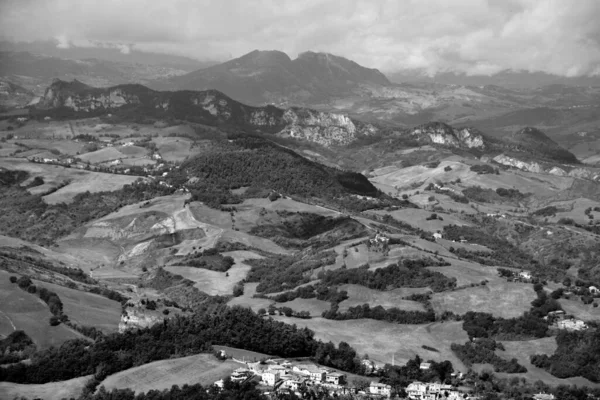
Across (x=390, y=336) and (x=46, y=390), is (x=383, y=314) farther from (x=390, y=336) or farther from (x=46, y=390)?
(x=46, y=390)

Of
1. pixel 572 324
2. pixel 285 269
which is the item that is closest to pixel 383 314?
pixel 572 324

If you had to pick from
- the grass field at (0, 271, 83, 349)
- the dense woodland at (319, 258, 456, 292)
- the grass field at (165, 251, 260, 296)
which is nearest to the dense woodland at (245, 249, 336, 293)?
the grass field at (165, 251, 260, 296)

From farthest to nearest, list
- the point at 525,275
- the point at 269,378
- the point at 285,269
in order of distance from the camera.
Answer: the point at 285,269 → the point at 525,275 → the point at 269,378

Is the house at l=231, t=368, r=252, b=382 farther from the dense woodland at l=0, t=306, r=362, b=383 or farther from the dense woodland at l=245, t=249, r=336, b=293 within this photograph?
the dense woodland at l=245, t=249, r=336, b=293

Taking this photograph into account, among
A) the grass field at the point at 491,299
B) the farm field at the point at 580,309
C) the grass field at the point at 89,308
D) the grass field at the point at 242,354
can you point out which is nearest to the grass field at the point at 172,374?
the grass field at the point at 242,354

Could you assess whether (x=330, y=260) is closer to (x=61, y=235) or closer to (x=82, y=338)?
(x=82, y=338)

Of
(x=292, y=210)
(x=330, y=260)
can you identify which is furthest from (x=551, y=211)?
(x=330, y=260)
